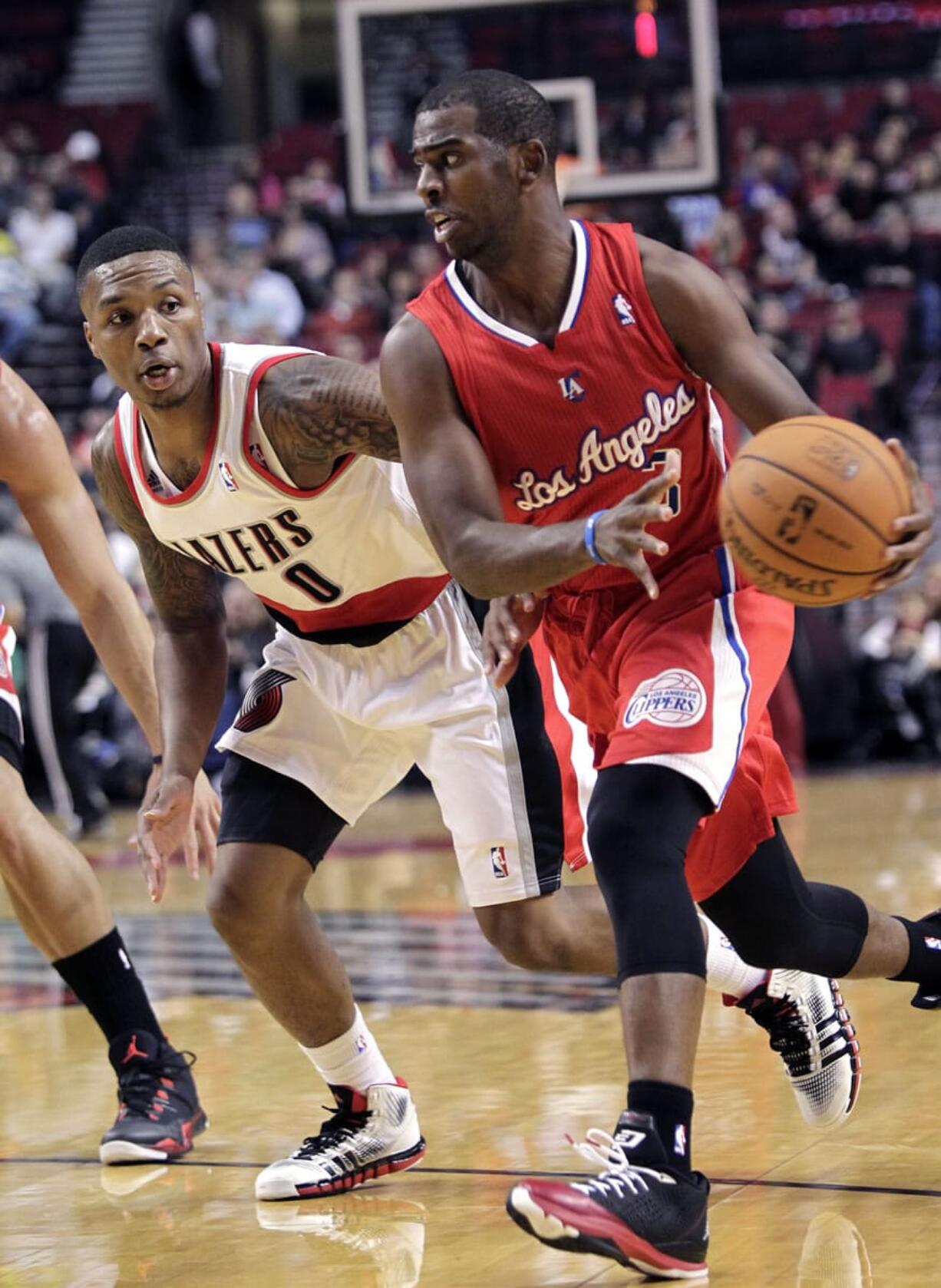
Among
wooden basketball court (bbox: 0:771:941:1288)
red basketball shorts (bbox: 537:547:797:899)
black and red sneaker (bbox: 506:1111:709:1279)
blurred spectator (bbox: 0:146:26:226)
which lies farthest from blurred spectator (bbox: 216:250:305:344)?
black and red sneaker (bbox: 506:1111:709:1279)

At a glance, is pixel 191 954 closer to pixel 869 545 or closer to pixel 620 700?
pixel 620 700

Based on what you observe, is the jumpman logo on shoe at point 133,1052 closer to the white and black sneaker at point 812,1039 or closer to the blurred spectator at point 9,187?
the white and black sneaker at point 812,1039

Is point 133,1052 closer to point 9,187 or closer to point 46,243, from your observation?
point 46,243

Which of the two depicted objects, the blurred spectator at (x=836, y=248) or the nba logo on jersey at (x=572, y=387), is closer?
the nba logo on jersey at (x=572, y=387)

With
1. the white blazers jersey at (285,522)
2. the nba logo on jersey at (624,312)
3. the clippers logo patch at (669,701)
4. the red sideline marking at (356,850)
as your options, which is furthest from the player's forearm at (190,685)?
the red sideline marking at (356,850)

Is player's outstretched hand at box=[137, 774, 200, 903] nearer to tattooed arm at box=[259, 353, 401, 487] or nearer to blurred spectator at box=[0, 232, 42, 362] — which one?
tattooed arm at box=[259, 353, 401, 487]

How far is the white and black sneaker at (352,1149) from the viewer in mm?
3730

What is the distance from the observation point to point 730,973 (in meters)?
3.94

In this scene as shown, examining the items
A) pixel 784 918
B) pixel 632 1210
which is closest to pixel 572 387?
pixel 784 918

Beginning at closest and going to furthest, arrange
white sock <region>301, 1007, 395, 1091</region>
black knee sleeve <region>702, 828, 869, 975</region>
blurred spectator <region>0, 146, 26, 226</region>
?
black knee sleeve <region>702, 828, 869, 975</region> < white sock <region>301, 1007, 395, 1091</region> < blurred spectator <region>0, 146, 26, 226</region>

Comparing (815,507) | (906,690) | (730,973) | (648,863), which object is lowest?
(906,690)

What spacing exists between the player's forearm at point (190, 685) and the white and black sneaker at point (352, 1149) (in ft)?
2.50

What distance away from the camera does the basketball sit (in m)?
2.99

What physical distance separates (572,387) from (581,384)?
2 cm
